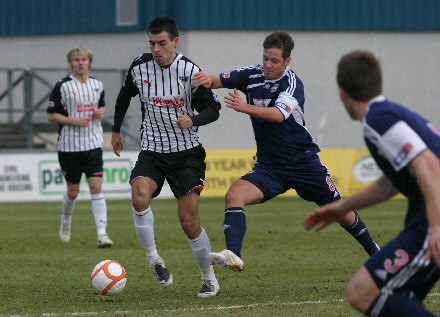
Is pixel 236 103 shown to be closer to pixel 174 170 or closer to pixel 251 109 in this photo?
pixel 251 109

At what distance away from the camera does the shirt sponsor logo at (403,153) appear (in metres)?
5.62

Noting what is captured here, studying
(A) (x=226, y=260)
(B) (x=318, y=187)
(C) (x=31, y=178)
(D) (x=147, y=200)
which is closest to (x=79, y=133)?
(D) (x=147, y=200)

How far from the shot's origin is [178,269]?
1181cm

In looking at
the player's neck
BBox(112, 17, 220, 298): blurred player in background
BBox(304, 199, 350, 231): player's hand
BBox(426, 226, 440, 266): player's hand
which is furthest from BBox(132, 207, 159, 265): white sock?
the player's neck

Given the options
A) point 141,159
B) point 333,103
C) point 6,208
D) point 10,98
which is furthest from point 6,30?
point 141,159

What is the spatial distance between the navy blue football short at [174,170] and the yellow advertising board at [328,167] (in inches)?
599

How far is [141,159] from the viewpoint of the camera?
32.2ft

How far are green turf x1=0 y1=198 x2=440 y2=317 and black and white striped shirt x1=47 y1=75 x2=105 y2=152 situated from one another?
134 centimetres

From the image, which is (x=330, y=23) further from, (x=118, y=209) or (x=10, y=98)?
(x=118, y=209)

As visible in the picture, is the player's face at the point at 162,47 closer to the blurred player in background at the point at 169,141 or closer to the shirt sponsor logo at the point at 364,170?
the blurred player in background at the point at 169,141

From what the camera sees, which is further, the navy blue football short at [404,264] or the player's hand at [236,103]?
the player's hand at [236,103]

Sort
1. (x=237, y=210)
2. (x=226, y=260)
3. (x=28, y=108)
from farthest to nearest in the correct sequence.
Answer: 1. (x=28, y=108)
2. (x=237, y=210)
3. (x=226, y=260)

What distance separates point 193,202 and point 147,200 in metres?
0.40

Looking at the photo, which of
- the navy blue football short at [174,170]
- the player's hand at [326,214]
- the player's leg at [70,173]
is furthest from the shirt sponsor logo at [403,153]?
the player's leg at [70,173]
